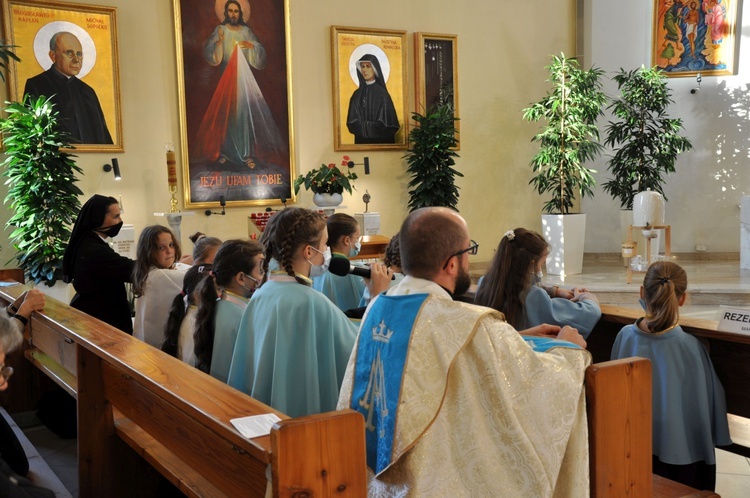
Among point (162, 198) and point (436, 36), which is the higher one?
point (436, 36)

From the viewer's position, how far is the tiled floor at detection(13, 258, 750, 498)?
13.1 ft

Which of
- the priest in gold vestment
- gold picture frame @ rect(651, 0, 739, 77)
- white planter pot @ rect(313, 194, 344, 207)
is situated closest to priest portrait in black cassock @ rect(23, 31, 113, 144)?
white planter pot @ rect(313, 194, 344, 207)

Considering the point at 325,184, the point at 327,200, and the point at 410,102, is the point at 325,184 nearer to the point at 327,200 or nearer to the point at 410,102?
the point at 327,200

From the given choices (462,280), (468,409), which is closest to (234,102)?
(462,280)

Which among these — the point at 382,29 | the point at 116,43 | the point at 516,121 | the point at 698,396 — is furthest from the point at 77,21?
the point at 698,396

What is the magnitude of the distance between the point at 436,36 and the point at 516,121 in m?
1.76

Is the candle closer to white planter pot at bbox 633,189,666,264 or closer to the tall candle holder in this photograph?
Result: the tall candle holder

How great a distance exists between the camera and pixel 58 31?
7.87 meters

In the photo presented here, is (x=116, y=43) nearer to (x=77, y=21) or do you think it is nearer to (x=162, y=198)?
(x=77, y=21)

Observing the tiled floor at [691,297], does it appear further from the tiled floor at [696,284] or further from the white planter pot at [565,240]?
the white planter pot at [565,240]

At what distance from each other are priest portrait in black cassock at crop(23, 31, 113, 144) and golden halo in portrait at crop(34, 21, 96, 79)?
0.03m

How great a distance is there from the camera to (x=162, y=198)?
8648 mm

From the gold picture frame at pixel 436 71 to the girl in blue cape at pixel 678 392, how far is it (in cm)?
709

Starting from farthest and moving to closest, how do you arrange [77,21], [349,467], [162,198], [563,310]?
[162,198] < [77,21] < [563,310] < [349,467]
